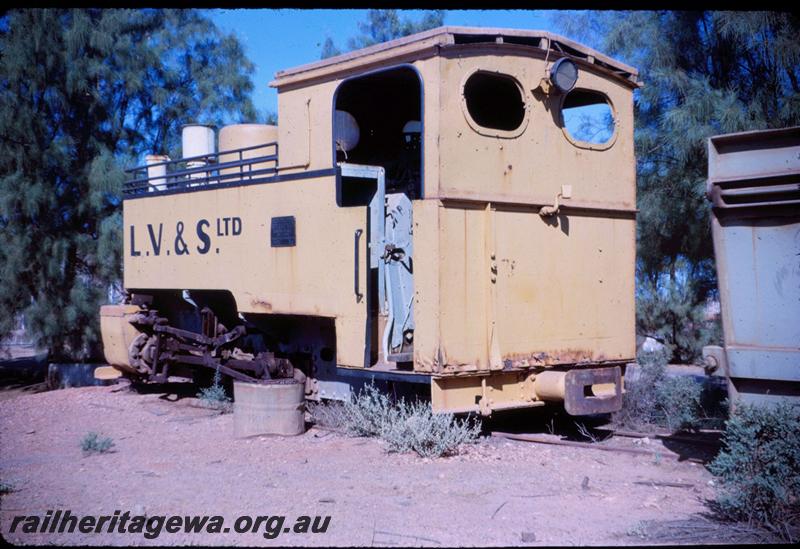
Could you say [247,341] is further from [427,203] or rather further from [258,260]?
[427,203]

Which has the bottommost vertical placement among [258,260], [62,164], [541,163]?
[258,260]

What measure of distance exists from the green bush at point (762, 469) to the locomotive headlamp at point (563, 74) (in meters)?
3.15

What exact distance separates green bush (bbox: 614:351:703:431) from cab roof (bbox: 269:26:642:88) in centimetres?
325

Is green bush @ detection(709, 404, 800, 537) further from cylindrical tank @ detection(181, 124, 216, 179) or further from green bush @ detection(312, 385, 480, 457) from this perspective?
cylindrical tank @ detection(181, 124, 216, 179)

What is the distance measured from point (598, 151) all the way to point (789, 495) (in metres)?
3.72

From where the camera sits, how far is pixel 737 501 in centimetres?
443

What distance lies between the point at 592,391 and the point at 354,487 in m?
2.66

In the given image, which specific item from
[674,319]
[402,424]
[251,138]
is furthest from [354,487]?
[674,319]

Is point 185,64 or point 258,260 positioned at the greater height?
point 185,64

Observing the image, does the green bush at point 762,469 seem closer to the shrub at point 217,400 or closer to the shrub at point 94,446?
the shrub at point 94,446

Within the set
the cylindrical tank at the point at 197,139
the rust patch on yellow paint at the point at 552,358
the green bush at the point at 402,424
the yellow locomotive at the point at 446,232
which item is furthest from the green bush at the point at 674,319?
the cylindrical tank at the point at 197,139

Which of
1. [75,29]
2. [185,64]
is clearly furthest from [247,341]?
[185,64]

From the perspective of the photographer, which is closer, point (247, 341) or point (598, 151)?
point (598, 151)

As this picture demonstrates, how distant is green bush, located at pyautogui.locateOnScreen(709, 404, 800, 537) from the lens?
4.35 meters
